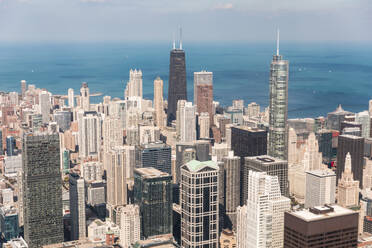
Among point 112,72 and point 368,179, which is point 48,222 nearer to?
point 368,179

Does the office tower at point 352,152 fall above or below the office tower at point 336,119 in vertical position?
below

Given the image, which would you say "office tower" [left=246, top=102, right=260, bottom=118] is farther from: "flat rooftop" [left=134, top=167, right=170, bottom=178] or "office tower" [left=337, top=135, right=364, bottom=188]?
"flat rooftop" [left=134, top=167, right=170, bottom=178]

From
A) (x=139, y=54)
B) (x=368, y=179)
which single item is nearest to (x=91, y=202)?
Answer: (x=368, y=179)

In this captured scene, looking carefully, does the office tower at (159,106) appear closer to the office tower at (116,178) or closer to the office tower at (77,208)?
the office tower at (116,178)

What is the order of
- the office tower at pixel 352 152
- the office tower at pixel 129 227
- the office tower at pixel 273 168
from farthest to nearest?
the office tower at pixel 352 152
the office tower at pixel 273 168
the office tower at pixel 129 227

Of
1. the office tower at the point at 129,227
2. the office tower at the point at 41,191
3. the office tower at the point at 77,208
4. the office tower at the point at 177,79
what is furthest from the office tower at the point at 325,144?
the office tower at the point at 41,191

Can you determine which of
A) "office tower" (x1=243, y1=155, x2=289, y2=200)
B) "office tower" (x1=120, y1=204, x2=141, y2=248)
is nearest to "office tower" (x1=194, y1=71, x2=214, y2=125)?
"office tower" (x1=243, y1=155, x2=289, y2=200)
